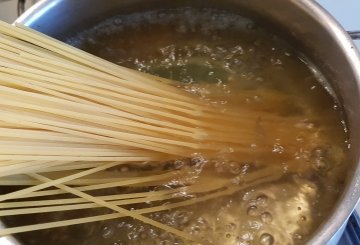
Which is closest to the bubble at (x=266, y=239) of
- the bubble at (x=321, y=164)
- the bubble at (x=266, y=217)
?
the bubble at (x=266, y=217)

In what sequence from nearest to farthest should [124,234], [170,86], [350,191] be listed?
[350,191] < [124,234] < [170,86]

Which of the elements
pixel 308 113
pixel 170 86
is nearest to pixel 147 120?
pixel 170 86

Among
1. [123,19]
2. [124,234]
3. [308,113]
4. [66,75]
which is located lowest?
[124,234]

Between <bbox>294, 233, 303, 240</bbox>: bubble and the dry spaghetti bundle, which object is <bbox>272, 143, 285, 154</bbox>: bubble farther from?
<bbox>294, 233, 303, 240</bbox>: bubble

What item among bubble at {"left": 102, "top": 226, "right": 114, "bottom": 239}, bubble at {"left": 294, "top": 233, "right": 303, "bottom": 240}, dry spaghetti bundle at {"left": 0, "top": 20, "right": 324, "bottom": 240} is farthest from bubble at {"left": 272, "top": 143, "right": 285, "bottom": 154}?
bubble at {"left": 102, "top": 226, "right": 114, "bottom": 239}

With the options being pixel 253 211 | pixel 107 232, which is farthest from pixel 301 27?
pixel 107 232

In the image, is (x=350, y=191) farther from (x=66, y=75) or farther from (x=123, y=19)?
(x=123, y=19)
